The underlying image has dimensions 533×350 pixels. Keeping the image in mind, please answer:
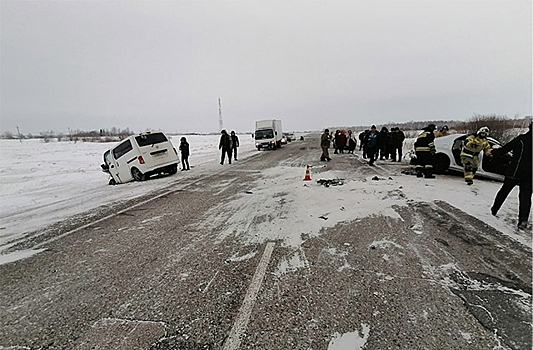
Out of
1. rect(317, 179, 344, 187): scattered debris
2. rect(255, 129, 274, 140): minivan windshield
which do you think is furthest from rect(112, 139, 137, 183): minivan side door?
rect(255, 129, 274, 140): minivan windshield

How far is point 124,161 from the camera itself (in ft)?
36.0

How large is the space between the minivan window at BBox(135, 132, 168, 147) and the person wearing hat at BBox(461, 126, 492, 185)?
10.8 meters

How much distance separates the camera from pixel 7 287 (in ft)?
10.6

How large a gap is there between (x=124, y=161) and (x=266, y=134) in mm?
17910

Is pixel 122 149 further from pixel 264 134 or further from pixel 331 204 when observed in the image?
pixel 264 134

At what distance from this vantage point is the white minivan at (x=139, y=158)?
35.3ft

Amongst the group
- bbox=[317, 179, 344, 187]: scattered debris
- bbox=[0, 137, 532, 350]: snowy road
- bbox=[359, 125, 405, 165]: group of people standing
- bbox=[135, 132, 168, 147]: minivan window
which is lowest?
bbox=[0, 137, 532, 350]: snowy road

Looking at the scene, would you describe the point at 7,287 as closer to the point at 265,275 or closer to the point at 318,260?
the point at 265,275

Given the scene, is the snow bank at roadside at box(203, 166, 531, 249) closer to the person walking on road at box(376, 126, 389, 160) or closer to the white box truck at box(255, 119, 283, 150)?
the person walking on road at box(376, 126, 389, 160)

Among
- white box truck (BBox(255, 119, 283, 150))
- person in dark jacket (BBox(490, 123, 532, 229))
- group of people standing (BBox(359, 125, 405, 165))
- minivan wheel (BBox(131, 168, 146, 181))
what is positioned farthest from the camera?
white box truck (BBox(255, 119, 283, 150))

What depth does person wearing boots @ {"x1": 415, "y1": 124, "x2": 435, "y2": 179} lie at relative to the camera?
28.4 ft

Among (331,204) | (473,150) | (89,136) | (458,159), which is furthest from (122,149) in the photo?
(89,136)

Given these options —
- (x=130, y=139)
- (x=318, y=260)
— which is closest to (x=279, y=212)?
(x=318, y=260)

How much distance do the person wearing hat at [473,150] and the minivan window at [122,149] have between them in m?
11.6
